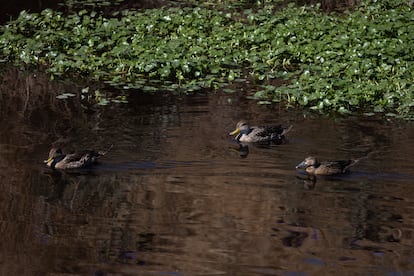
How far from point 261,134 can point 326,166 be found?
152 centimetres

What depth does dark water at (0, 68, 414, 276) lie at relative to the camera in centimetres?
790

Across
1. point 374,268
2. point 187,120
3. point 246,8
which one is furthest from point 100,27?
point 374,268

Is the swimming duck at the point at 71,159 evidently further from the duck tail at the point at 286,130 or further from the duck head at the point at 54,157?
the duck tail at the point at 286,130

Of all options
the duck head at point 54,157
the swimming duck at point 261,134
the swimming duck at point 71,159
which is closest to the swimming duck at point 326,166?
the swimming duck at point 261,134

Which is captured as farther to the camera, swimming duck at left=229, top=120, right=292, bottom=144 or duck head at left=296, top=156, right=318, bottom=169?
swimming duck at left=229, top=120, right=292, bottom=144

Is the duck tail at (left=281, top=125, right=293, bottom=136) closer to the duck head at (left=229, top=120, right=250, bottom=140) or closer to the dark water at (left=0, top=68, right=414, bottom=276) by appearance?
the dark water at (left=0, top=68, right=414, bottom=276)

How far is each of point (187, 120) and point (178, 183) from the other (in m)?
2.56

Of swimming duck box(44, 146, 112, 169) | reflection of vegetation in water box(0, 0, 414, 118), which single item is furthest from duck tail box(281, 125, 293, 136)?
swimming duck box(44, 146, 112, 169)

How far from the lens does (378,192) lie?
9492 mm

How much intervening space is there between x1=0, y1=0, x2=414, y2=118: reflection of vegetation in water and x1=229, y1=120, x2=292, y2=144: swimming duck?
1516 mm

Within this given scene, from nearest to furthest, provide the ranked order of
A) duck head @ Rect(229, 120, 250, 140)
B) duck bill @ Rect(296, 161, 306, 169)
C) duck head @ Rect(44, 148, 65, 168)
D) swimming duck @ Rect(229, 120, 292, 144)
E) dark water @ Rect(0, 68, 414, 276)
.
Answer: dark water @ Rect(0, 68, 414, 276), duck bill @ Rect(296, 161, 306, 169), duck head @ Rect(44, 148, 65, 168), swimming duck @ Rect(229, 120, 292, 144), duck head @ Rect(229, 120, 250, 140)

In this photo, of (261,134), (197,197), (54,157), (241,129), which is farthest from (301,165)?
(54,157)

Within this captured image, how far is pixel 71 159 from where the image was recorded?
10.2m

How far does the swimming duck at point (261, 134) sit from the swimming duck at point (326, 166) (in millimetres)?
1218
